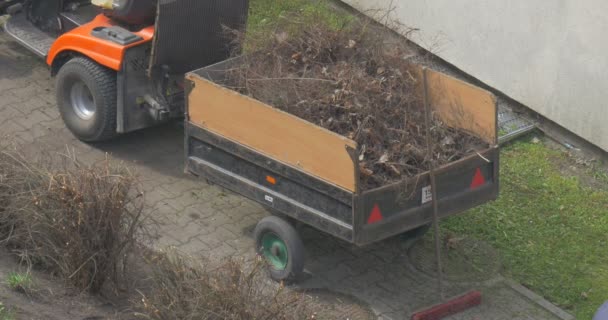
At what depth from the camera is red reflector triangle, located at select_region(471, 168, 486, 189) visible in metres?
7.65

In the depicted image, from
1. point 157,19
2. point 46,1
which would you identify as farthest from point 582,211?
point 46,1

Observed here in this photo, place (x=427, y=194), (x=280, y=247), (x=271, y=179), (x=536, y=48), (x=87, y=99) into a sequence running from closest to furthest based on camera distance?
(x=427, y=194)
(x=271, y=179)
(x=280, y=247)
(x=87, y=99)
(x=536, y=48)

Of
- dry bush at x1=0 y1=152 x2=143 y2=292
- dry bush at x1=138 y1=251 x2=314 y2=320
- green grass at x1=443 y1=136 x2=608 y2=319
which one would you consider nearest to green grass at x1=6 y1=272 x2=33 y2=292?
dry bush at x1=0 y1=152 x2=143 y2=292

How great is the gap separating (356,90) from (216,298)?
2385mm

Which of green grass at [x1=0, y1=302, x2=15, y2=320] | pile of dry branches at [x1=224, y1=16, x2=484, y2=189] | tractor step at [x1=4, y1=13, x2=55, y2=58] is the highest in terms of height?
pile of dry branches at [x1=224, y1=16, x2=484, y2=189]

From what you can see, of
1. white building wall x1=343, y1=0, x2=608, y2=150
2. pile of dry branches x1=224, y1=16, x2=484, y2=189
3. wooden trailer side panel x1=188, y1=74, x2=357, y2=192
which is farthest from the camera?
white building wall x1=343, y1=0, x2=608, y2=150

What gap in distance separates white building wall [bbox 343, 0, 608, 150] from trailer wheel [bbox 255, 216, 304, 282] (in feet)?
11.6

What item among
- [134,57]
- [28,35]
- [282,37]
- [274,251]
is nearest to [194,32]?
[134,57]

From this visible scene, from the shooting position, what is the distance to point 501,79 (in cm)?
1062

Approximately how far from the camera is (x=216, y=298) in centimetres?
586

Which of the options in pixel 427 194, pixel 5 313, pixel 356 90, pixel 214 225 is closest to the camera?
pixel 5 313

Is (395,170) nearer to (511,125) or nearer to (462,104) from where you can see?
(462,104)

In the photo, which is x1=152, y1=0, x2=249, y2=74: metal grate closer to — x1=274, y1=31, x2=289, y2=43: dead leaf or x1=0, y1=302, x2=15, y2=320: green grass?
x1=274, y1=31, x2=289, y2=43: dead leaf

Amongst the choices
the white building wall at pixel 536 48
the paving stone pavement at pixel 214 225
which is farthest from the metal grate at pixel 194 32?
the white building wall at pixel 536 48
